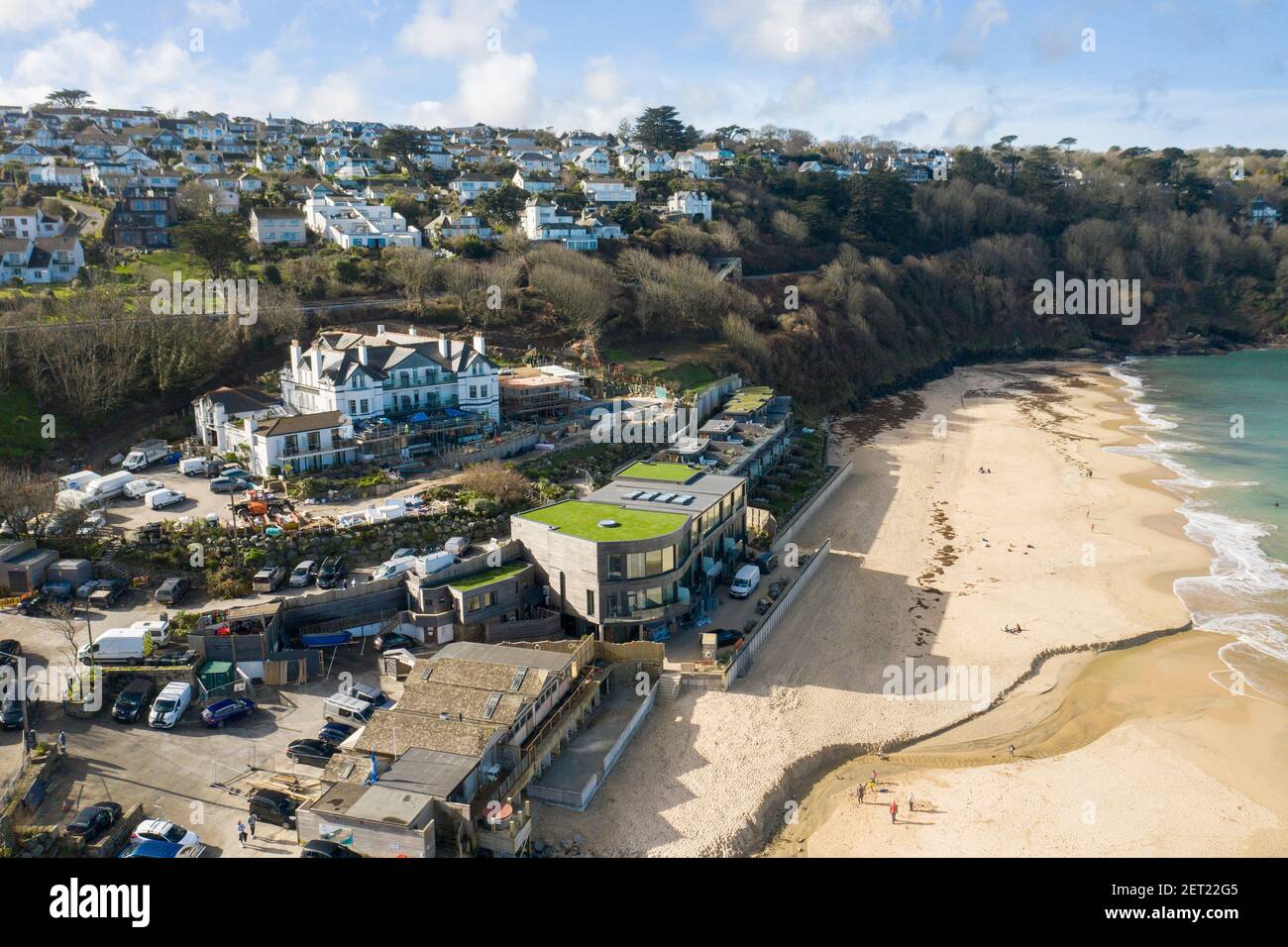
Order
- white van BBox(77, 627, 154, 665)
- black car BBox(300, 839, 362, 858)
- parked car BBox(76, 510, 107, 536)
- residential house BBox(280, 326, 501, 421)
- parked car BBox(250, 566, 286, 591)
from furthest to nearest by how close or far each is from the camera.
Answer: residential house BBox(280, 326, 501, 421) → parked car BBox(76, 510, 107, 536) → parked car BBox(250, 566, 286, 591) → white van BBox(77, 627, 154, 665) → black car BBox(300, 839, 362, 858)

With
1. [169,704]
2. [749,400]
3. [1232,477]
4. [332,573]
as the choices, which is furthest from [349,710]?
[1232,477]

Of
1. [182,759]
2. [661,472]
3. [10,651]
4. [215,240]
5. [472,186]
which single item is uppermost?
[472,186]

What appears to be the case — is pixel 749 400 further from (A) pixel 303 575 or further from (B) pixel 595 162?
(B) pixel 595 162

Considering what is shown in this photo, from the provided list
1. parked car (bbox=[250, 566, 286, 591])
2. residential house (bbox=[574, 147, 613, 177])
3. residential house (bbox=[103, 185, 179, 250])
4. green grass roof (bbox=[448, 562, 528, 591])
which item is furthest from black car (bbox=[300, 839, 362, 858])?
residential house (bbox=[574, 147, 613, 177])

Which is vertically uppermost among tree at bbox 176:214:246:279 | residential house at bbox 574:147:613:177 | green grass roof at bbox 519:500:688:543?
residential house at bbox 574:147:613:177

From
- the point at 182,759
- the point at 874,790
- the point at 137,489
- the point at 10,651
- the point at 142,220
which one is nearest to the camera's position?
the point at 182,759

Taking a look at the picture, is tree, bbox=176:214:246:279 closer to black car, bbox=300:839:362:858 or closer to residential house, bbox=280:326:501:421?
residential house, bbox=280:326:501:421

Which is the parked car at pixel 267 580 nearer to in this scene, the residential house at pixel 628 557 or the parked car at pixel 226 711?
the parked car at pixel 226 711
